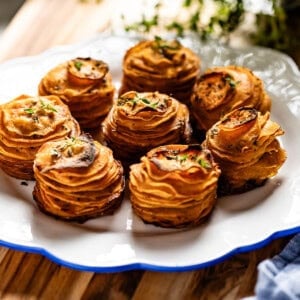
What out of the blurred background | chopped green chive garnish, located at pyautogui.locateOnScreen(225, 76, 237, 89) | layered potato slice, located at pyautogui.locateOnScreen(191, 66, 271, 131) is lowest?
the blurred background

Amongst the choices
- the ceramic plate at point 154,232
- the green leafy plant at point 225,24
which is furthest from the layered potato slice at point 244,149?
the green leafy plant at point 225,24

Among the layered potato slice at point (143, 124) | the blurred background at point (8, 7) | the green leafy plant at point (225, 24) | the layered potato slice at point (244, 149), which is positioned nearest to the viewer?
the layered potato slice at point (244, 149)

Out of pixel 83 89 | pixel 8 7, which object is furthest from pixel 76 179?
pixel 8 7

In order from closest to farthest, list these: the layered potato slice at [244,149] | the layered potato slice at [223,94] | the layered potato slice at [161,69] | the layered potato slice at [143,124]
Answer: the layered potato slice at [244,149], the layered potato slice at [143,124], the layered potato slice at [223,94], the layered potato slice at [161,69]

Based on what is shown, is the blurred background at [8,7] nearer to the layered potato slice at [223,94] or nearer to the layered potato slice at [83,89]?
the layered potato slice at [83,89]

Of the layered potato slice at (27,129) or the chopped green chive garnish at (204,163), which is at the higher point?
the chopped green chive garnish at (204,163)

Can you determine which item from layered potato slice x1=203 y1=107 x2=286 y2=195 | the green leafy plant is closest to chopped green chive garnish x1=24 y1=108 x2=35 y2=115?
layered potato slice x1=203 y1=107 x2=286 y2=195

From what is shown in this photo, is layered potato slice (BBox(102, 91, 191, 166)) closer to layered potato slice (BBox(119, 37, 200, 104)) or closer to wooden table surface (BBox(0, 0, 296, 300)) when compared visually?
layered potato slice (BBox(119, 37, 200, 104))
